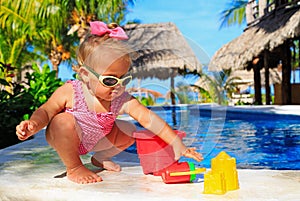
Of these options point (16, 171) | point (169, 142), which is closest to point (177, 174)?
point (169, 142)

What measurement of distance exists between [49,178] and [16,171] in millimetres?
319

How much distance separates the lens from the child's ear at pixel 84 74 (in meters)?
2.36

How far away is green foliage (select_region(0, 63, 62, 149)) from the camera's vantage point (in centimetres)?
475

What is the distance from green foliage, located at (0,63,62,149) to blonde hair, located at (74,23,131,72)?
255 cm

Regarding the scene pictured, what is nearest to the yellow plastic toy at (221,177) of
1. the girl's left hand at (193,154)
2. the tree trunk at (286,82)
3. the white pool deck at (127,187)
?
the white pool deck at (127,187)

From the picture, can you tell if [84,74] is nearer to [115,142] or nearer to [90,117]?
[90,117]

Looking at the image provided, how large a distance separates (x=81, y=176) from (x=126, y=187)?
283 millimetres

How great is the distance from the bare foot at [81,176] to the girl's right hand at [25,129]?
12.8 inches

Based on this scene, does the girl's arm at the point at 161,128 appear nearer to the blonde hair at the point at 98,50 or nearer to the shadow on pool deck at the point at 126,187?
the shadow on pool deck at the point at 126,187

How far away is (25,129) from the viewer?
6.89ft

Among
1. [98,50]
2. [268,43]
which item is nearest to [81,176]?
[98,50]

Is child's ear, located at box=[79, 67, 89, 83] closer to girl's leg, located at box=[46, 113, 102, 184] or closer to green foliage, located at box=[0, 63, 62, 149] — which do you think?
girl's leg, located at box=[46, 113, 102, 184]

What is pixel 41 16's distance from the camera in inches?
628

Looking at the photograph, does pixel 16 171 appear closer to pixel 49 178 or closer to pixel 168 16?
pixel 49 178
